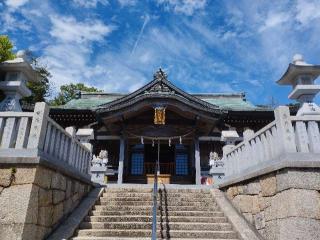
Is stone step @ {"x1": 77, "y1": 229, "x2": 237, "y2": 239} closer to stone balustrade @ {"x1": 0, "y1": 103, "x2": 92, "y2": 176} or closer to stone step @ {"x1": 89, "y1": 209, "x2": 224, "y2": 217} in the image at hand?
stone step @ {"x1": 89, "y1": 209, "x2": 224, "y2": 217}

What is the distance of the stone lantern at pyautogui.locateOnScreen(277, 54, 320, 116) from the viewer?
665 centimetres

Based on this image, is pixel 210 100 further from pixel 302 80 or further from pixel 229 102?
pixel 302 80

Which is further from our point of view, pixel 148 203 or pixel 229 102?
pixel 229 102

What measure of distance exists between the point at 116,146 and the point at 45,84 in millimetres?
14835

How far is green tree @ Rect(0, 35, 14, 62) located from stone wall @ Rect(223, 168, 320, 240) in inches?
604

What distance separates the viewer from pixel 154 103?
13.4 meters

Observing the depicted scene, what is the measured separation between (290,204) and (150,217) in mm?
3149

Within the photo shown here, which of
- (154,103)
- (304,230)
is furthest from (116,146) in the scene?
(304,230)

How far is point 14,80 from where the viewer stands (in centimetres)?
636

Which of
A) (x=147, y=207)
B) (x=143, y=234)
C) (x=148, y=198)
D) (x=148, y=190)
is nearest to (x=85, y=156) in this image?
(x=148, y=190)

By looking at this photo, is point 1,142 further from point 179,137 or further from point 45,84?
point 45,84

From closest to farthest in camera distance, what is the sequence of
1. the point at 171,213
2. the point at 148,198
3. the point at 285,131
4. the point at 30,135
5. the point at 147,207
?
the point at 285,131
the point at 30,135
the point at 171,213
the point at 147,207
the point at 148,198

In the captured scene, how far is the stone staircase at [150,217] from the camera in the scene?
19.1 feet

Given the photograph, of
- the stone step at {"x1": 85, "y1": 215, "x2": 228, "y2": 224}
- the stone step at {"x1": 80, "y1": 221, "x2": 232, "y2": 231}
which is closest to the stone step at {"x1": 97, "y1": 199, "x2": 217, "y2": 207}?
the stone step at {"x1": 85, "y1": 215, "x2": 228, "y2": 224}
